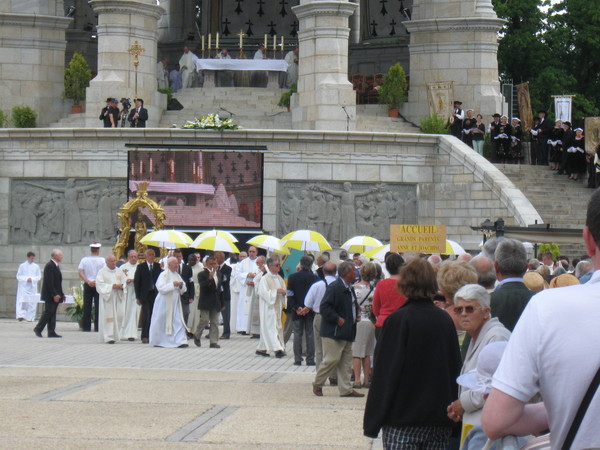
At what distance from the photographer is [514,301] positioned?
8242 millimetres

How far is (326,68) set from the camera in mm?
35906

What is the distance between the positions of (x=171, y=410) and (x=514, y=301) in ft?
16.4

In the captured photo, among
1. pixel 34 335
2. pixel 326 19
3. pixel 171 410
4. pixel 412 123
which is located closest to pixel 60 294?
pixel 34 335

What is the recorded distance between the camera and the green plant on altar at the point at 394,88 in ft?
125

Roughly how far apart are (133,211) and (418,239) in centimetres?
1171

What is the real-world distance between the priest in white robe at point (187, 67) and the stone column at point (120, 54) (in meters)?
4.50

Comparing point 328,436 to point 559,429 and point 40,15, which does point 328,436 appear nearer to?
point 559,429

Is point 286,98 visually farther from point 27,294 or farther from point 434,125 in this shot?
point 27,294

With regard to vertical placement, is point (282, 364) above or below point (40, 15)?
below

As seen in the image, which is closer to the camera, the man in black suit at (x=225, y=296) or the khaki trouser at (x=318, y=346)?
the khaki trouser at (x=318, y=346)

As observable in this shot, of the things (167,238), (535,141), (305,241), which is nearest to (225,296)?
(167,238)

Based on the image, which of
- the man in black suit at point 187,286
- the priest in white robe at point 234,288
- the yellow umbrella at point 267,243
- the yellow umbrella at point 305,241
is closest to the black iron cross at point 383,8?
the yellow umbrella at point 305,241

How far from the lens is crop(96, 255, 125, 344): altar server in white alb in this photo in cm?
2203

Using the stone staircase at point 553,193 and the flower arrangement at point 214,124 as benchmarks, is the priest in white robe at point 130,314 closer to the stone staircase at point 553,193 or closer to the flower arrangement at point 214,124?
the flower arrangement at point 214,124
